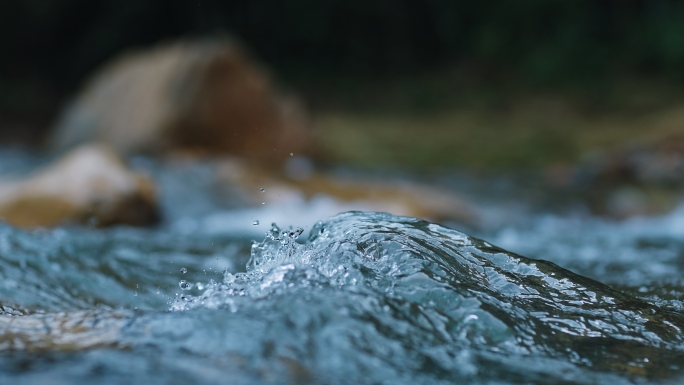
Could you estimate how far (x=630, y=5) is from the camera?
17.3m

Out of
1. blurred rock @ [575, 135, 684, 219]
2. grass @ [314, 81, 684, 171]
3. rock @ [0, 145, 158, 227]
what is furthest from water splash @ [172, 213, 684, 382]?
grass @ [314, 81, 684, 171]

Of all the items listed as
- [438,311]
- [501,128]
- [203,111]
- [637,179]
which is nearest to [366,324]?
[438,311]

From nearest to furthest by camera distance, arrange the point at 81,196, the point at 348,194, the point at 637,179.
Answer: the point at 81,196 → the point at 348,194 → the point at 637,179

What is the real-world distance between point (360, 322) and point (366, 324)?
0.05ft

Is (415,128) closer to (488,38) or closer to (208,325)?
(488,38)

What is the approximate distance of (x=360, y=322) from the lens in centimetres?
162

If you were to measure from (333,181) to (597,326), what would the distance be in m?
5.21

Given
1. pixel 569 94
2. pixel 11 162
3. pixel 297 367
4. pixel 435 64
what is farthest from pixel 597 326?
pixel 435 64

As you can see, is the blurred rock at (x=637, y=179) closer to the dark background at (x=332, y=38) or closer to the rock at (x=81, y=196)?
the rock at (x=81, y=196)

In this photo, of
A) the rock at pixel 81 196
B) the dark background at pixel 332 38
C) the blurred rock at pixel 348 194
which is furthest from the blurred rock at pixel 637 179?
the dark background at pixel 332 38

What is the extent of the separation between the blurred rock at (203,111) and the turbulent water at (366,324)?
22.6 ft

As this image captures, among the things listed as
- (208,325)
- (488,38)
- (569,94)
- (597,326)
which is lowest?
(208,325)

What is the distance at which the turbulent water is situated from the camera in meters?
1.46

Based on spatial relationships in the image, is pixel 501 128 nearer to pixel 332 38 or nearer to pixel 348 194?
pixel 332 38
